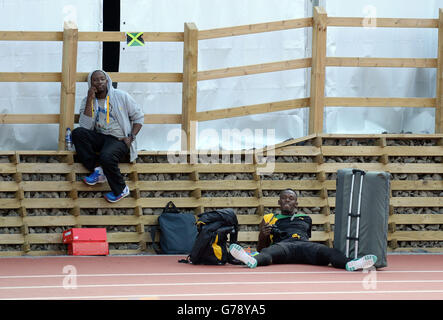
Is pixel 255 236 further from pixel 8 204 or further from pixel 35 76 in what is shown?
pixel 35 76

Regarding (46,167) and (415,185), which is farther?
(415,185)

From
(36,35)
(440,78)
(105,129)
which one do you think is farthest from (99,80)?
(440,78)

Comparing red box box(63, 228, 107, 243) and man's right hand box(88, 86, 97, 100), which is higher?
man's right hand box(88, 86, 97, 100)

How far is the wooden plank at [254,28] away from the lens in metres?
9.98

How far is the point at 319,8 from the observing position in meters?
10.2

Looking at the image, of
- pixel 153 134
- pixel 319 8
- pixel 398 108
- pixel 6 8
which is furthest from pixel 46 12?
pixel 398 108

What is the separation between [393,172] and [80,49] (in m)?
4.05

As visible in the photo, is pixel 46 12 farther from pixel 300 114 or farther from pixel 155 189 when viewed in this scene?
pixel 300 114

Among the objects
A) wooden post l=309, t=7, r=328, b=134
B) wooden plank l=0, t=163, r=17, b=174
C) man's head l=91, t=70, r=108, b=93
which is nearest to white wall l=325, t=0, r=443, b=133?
wooden post l=309, t=7, r=328, b=134

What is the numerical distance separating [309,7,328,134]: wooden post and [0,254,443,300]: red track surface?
7.04 feet

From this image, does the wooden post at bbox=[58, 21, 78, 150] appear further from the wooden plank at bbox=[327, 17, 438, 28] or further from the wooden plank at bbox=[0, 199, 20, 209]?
the wooden plank at bbox=[327, 17, 438, 28]

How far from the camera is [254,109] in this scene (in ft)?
33.6

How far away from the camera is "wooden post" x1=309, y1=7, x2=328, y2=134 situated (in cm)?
1018

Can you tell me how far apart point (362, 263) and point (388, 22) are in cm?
413
